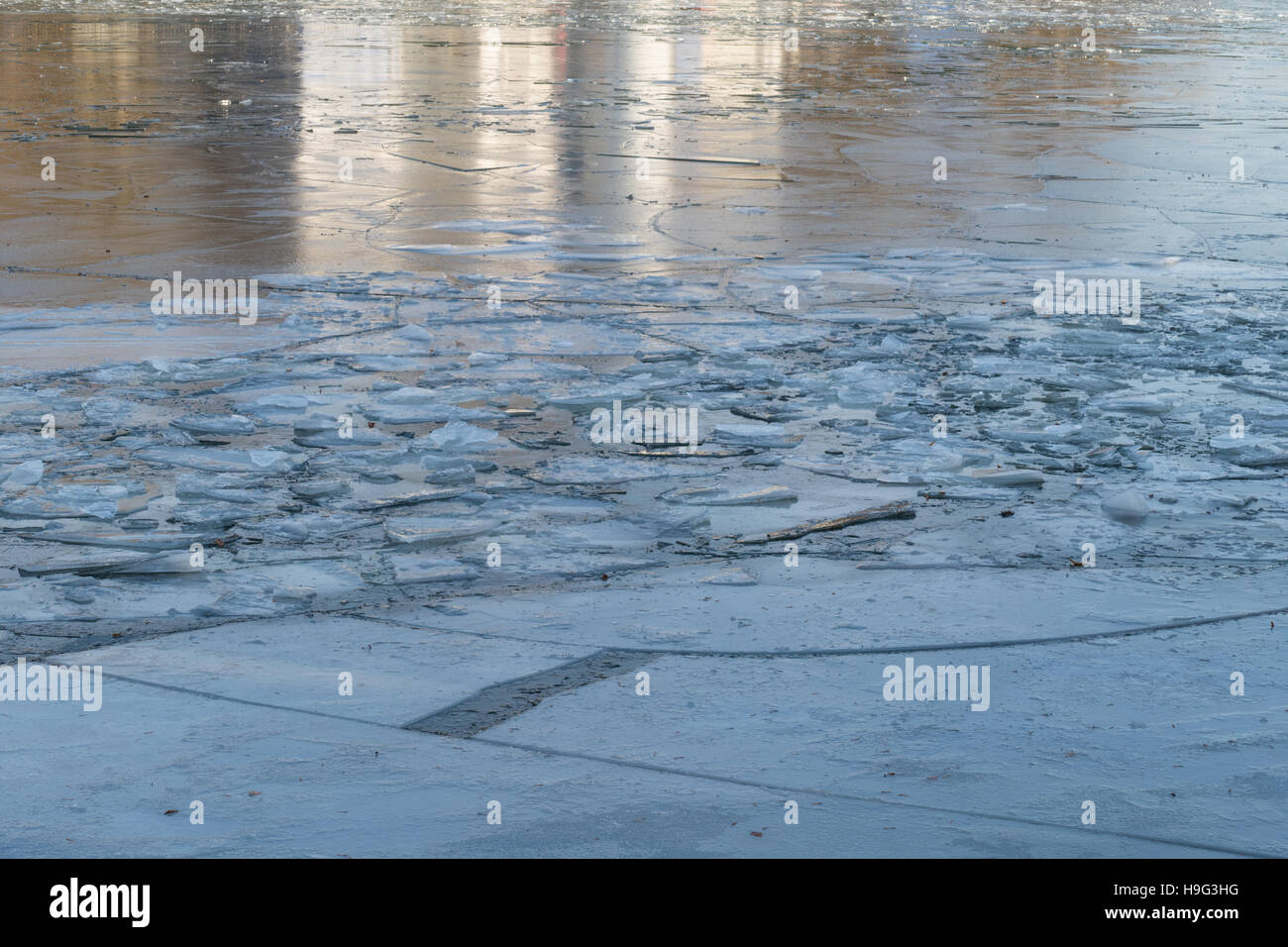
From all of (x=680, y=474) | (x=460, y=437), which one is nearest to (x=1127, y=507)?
(x=680, y=474)

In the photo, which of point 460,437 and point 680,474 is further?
point 460,437

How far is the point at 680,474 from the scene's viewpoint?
15.7ft

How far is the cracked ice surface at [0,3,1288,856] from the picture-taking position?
117 inches

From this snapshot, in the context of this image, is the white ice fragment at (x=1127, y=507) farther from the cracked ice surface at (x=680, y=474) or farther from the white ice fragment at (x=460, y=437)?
the white ice fragment at (x=460, y=437)

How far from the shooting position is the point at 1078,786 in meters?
2.81

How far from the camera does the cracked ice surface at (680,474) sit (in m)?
2.97

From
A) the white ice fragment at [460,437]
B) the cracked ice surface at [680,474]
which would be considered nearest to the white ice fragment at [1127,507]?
the cracked ice surface at [680,474]

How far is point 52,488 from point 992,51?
20.4m

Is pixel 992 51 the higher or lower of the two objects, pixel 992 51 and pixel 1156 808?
the higher

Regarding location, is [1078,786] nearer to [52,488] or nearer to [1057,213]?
[52,488]

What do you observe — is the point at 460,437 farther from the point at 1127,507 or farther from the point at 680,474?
the point at 1127,507
